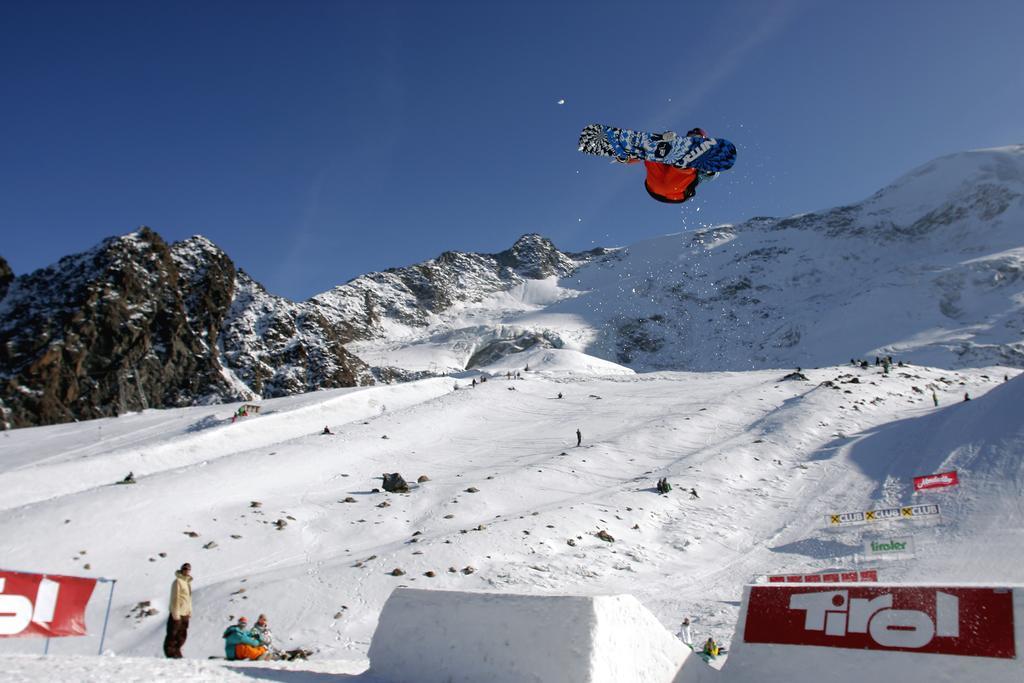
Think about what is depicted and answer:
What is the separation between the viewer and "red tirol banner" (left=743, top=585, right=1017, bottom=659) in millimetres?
6262

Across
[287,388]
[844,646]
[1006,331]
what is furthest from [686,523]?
[1006,331]

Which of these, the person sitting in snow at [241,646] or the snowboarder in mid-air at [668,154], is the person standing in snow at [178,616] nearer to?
the person sitting in snow at [241,646]

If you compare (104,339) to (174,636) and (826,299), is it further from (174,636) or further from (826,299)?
(826,299)

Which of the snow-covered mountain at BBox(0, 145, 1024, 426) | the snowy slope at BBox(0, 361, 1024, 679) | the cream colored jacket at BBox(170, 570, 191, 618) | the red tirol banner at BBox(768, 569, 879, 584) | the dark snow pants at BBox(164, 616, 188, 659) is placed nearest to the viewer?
the dark snow pants at BBox(164, 616, 188, 659)

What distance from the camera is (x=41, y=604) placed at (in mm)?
10570

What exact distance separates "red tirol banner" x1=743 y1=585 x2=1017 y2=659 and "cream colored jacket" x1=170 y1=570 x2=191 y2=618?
881 centimetres

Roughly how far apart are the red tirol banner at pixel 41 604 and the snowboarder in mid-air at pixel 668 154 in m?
15.6

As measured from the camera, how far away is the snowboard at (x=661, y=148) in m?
17.9

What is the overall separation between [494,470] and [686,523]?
399 inches

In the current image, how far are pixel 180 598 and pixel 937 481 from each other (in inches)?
978

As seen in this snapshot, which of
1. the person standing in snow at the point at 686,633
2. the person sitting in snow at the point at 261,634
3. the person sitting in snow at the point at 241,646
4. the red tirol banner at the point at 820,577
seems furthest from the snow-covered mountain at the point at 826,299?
the person sitting in snow at the point at 241,646

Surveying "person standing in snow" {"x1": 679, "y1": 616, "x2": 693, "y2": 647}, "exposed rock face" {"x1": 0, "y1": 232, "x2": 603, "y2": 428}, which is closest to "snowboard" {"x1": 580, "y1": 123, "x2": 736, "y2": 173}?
"person standing in snow" {"x1": 679, "y1": 616, "x2": 693, "y2": 647}

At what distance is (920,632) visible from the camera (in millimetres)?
6629

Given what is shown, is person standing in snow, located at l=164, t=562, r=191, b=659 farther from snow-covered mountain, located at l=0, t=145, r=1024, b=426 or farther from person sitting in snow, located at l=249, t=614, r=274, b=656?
snow-covered mountain, located at l=0, t=145, r=1024, b=426
